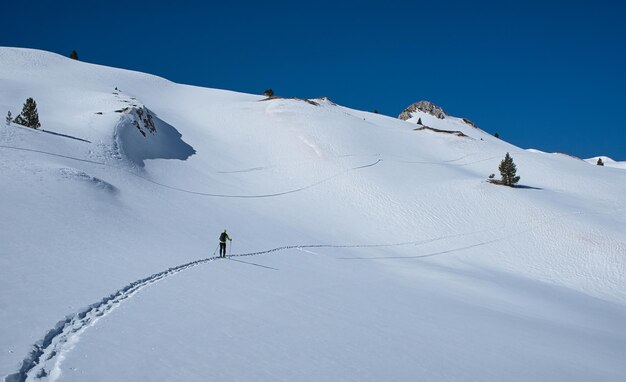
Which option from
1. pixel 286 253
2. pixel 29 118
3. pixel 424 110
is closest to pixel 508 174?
pixel 286 253

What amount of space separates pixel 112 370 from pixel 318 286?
10.2 metres

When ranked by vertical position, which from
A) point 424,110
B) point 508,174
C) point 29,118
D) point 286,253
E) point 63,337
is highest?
point 424,110

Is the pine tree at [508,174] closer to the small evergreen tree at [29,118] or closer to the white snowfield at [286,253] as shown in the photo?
the white snowfield at [286,253]

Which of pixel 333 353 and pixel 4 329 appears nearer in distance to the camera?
pixel 4 329

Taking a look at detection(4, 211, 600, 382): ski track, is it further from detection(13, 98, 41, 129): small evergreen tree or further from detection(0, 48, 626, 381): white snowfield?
detection(13, 98, 41, 129): small evergreen tree

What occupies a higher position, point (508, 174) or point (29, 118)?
point (508, 174)

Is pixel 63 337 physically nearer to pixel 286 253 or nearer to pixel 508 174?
pixel 286 253

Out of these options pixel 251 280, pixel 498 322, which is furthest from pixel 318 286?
pixel 498 322

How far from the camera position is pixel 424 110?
4503 inches

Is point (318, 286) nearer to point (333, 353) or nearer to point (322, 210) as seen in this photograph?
point (333, 353)

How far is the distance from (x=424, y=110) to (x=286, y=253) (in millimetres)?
100135

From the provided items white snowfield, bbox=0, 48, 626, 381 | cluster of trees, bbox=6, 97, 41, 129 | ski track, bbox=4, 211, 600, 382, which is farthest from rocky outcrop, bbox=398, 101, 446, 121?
ski track, bbox=4, 211, 600, 382

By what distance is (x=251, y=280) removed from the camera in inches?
590

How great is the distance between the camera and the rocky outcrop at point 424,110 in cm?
11181
